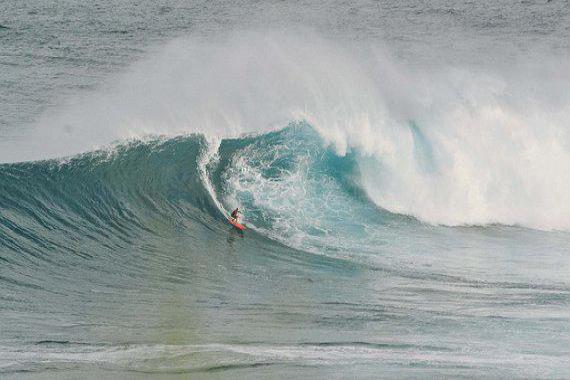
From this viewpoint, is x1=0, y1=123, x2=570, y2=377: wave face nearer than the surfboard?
Yes

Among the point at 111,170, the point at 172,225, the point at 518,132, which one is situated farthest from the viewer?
the point at 518,132

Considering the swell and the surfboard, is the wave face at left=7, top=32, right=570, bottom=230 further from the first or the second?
the surfboard

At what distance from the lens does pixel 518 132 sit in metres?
26.9

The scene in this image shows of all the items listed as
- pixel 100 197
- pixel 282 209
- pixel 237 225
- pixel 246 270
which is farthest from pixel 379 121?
pixel 246 270

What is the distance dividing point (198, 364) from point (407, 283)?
5330 mm

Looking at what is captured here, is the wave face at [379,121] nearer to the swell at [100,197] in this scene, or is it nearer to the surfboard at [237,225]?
the swell at [100,197]

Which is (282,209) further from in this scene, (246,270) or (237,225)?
(246,270)

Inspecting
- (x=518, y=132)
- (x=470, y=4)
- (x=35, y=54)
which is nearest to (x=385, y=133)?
(x=518, y=132)

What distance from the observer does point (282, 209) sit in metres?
21.6

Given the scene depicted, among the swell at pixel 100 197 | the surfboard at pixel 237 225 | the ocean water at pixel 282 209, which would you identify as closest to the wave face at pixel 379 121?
the ocean water at pixel 282 209

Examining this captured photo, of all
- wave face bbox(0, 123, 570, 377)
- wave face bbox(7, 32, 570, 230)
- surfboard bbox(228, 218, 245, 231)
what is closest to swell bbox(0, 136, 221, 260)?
wave face bbox(0, 123, 570, 377)

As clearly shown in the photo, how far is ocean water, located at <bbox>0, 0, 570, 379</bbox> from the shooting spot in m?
14.7

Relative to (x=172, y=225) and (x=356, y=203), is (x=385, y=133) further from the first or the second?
(x=172, y=225)

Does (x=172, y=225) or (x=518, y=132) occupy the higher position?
(x=518, y=132)
